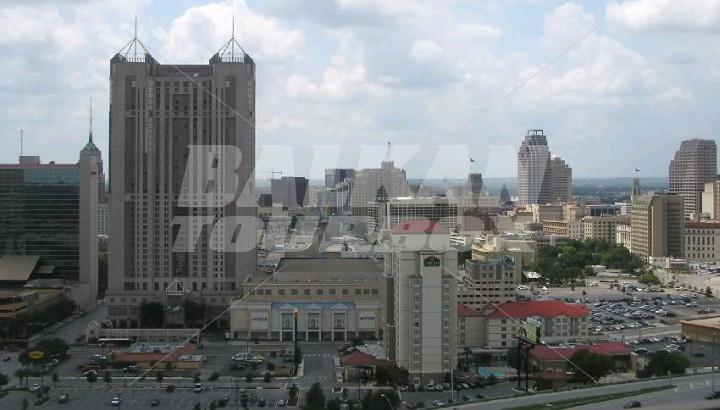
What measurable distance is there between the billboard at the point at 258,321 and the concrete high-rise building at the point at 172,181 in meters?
1.32

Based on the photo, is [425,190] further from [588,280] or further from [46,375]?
[46,375]

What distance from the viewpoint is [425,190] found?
30641 mm

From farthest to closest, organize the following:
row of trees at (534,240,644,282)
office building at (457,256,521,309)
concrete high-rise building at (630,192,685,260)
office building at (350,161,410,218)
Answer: office building at (350,161,410,218), concrete high-rise building at (630,192,685,260), row of trees at (534,240,644,282), office building at (457,256,521,309)

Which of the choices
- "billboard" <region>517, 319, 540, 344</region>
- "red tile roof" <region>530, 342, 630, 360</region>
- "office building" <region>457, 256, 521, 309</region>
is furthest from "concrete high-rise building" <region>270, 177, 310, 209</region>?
"billboard" <region>517, 319, 540, 344</region>

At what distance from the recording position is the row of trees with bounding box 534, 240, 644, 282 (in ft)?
78.5

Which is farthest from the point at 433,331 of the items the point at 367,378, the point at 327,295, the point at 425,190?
the point at 425,190

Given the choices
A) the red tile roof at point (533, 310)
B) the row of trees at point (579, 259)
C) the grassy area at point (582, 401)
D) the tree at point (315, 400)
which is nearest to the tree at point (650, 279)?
the row of trees at point (579, 259)

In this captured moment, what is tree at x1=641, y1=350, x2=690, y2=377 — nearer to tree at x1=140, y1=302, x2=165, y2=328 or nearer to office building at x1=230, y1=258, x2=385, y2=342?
office building at x1=230, y1=258, x2=385, y2=342

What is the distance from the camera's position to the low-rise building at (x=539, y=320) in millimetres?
13742

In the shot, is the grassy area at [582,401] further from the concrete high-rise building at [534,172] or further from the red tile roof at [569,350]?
the concrete high-rise building at [534,172]

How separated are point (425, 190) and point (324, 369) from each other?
721 inches

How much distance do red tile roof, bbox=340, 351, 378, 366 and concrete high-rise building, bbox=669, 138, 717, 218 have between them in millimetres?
30750

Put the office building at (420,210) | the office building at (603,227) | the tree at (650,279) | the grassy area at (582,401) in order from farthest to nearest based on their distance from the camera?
the office building at (603,227)
the office building at (420,210)
the tree at (650,279)
the grassy area at (582,401)

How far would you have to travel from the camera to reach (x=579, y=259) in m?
26.4
